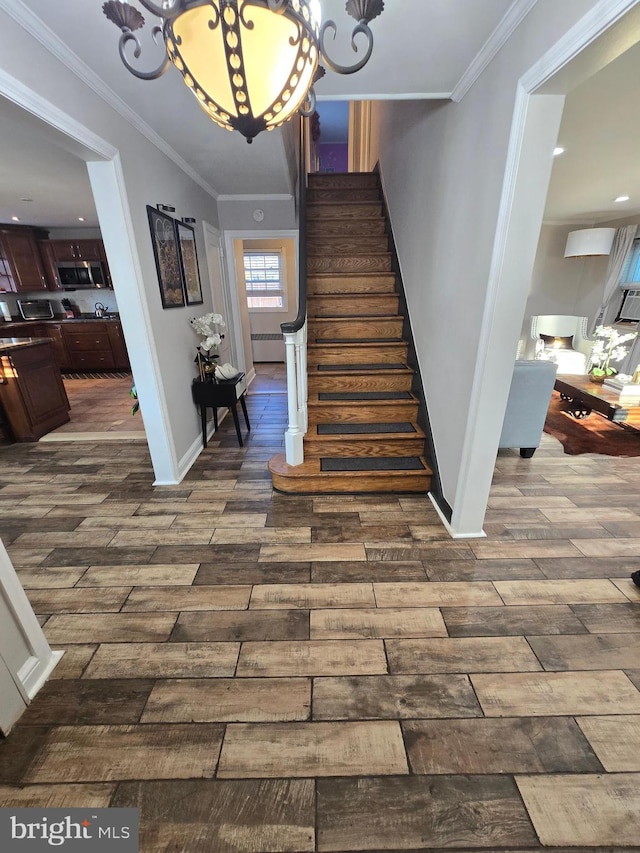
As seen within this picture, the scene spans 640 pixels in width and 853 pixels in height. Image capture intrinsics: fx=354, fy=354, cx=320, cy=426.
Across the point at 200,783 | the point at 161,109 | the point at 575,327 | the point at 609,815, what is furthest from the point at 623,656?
the point at 575,327

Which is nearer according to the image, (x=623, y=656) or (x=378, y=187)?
(x=623, y=656)

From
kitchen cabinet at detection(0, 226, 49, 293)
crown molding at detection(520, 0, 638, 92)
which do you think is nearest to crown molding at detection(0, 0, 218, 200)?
crown molding at detection(520, 0, 638, 92)

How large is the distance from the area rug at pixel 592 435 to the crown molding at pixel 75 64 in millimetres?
4065

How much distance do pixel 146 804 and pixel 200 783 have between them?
153 mm

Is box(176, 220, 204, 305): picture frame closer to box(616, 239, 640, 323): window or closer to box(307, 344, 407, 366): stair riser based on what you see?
box(307, 344, 407, 366): stair riser

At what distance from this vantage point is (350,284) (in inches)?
137

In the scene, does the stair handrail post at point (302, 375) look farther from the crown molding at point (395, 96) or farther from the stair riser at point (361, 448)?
the crown molding at point (395, 96)

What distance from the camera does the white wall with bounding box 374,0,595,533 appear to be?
1433 millimetres

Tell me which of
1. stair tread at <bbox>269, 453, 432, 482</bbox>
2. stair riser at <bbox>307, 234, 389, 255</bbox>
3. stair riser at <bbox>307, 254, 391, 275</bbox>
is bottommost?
stair tread at <bbox>269, 453, 432, 482</bbox>

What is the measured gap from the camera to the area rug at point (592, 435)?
320cm

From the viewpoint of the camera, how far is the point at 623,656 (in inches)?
56.8

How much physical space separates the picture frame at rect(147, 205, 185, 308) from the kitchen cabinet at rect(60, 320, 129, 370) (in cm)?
379

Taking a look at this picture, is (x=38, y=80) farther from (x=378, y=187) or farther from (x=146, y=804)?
(x=378, y=187)

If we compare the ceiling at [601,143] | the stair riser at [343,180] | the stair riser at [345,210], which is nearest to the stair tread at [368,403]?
the ceiling at [601,143]
